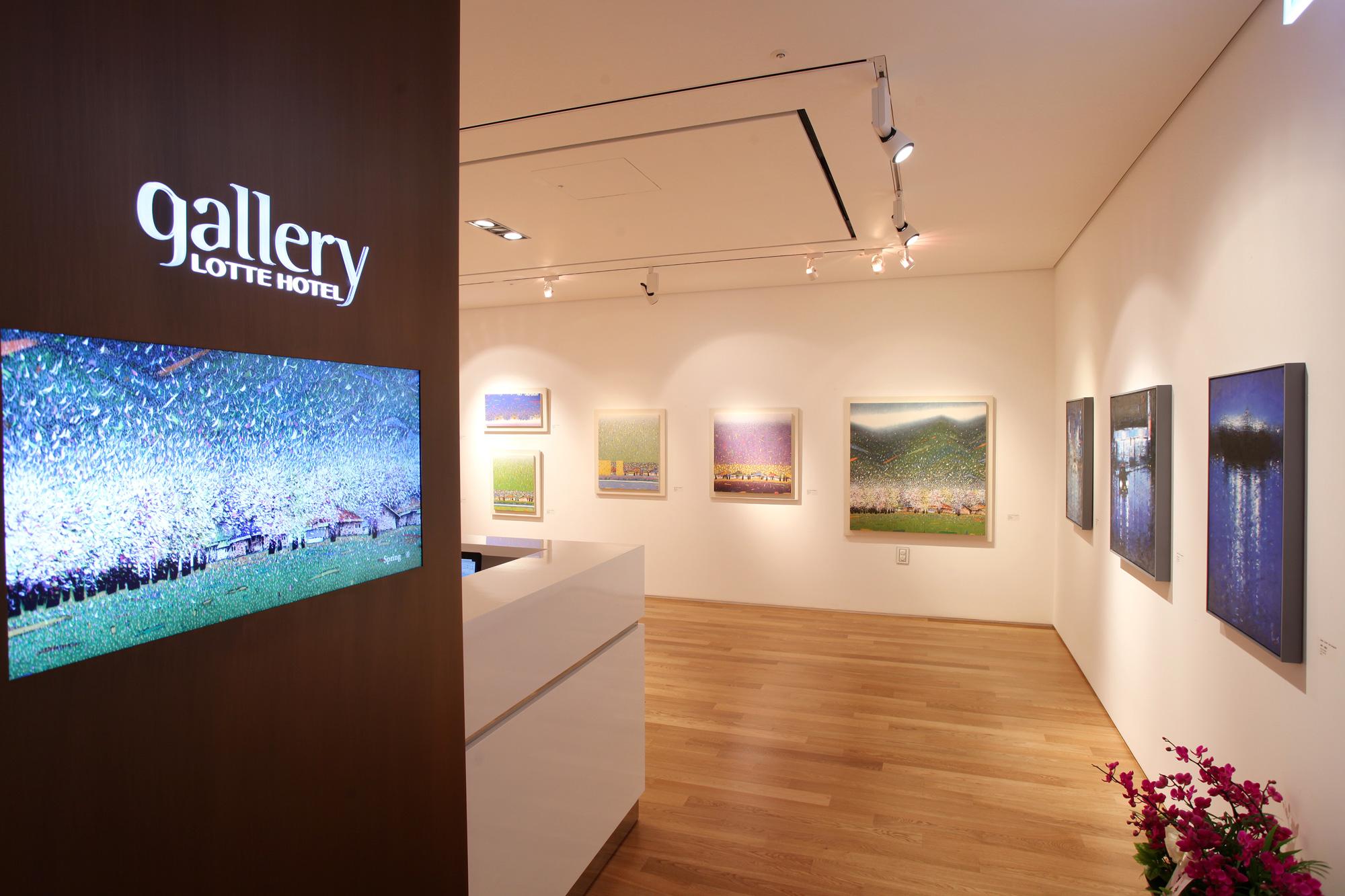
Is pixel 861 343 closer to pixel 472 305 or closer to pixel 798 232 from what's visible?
pixel 798 232

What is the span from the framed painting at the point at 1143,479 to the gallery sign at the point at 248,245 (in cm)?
306

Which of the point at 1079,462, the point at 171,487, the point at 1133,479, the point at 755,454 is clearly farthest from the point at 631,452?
the point at 171,487

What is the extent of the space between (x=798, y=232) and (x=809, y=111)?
1.83 m

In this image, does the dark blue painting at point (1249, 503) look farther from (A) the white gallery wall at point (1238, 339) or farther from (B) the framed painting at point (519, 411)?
(B) the framed painting at point (519, 411)

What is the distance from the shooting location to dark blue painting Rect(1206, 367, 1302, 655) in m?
2.04

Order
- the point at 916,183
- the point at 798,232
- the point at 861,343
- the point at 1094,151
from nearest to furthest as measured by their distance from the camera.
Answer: the point at 1094,151 → the point at 916,183 → the point at 798,232 → the point at 861,343

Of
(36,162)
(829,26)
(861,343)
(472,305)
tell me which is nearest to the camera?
(36,162)

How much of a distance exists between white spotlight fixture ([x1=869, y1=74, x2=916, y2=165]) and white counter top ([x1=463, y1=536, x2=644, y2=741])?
5.67 ft

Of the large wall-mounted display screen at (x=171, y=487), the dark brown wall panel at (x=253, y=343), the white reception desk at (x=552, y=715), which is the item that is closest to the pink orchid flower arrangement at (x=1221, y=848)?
the white reception desk at (x=552, y=715)

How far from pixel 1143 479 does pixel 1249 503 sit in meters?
1.13

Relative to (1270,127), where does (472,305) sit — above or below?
above

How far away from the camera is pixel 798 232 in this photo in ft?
15.6

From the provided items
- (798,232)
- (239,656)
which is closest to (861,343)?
(798,232)

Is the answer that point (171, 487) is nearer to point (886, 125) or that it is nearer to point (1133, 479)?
point (886, 125)
